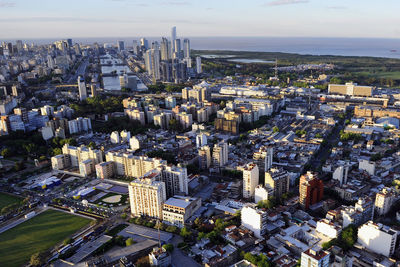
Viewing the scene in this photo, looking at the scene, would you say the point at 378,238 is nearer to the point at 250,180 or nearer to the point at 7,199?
the point at 250,180

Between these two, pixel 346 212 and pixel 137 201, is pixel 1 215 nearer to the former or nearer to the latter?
pixel 137 201

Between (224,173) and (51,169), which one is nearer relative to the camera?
(224,173)

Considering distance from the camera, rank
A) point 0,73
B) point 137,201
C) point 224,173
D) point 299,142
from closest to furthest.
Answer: point 137,201 → point 224,173 → point 299,142 → point 0,73

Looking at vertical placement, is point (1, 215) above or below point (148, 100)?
below

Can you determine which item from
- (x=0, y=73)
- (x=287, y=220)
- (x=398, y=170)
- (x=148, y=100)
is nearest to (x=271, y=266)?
(x=287, y=220)

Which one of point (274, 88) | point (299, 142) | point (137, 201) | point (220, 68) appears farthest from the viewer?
point (220, 68)

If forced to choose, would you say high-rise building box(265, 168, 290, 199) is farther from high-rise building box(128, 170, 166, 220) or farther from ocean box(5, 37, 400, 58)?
ocean box(5, 37, 400, 58)

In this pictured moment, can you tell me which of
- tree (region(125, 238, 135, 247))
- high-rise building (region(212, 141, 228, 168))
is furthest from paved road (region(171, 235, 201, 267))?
high-rise building (region(212, 141, 228, 168))
